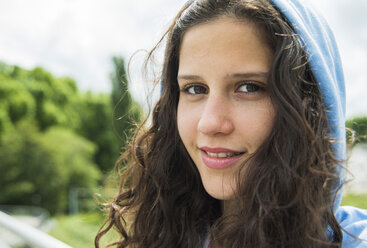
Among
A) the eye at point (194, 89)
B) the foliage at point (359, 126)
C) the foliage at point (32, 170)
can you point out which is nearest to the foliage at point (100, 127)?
the foliage at point (32, 170)

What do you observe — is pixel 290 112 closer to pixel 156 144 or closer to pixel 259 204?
pixel 259 204

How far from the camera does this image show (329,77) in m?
1.10

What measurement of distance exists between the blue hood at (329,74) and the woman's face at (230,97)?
0.12 meters

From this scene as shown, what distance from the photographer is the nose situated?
3.58 ft

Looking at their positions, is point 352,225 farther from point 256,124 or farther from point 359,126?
point 359,126

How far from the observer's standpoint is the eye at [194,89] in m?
1.25

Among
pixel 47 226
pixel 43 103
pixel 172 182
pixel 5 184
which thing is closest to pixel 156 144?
pixel 172 182

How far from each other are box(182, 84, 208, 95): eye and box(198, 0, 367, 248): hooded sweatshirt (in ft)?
1.12

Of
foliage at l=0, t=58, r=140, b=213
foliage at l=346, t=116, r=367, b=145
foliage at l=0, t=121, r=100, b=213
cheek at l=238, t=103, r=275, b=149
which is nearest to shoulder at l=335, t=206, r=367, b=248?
cheek at l=238, t=103, r=275, b=149

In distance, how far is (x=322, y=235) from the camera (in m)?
1.03

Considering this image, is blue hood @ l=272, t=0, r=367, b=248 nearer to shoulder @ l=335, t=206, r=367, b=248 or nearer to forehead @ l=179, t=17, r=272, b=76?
shoulder @ l=335, t=206, r=367, b=248

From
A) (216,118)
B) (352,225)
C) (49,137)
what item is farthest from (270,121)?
(49,137)

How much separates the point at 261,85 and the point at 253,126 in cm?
13

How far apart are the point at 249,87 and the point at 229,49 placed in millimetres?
129
